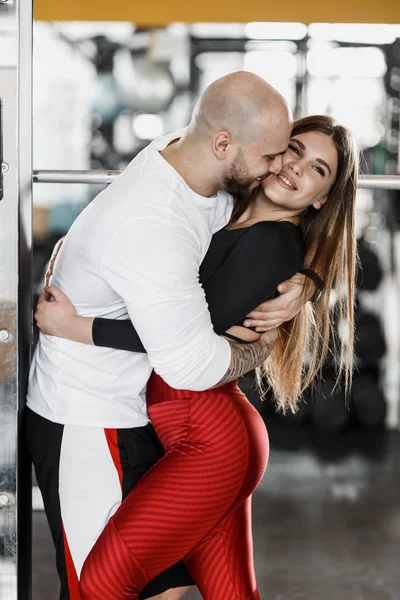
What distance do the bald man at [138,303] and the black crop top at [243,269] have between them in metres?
0.06

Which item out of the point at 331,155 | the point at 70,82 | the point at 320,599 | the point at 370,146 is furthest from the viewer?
the point at 70,82

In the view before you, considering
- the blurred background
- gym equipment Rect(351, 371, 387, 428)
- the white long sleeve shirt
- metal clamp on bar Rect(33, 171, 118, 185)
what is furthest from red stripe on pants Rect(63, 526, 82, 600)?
gym equipment Rect(351, 371, 387, 428)

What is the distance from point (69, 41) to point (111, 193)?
4620 millimetres

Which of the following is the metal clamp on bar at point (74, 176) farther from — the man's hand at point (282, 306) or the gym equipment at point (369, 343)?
the gym equipment at point (369, 343)

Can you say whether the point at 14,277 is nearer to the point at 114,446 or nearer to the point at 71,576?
the point at 114,446

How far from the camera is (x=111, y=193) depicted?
57.6 inches

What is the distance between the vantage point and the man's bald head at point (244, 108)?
142 cm

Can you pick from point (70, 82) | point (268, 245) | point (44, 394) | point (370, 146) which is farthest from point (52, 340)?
point (70, 82)

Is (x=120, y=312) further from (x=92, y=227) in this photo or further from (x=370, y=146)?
(x=370, y=146)

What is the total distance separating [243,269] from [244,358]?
0.63 feet

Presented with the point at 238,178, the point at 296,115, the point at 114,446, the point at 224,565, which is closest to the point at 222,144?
the point at 238,178

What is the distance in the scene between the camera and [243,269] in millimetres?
1603

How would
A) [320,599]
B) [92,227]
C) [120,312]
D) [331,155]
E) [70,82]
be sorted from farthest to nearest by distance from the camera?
[70,82], [320,599], [331,155], [120,312], [92,227]

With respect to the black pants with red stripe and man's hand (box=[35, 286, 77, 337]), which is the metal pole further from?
the black pants with red stripe
